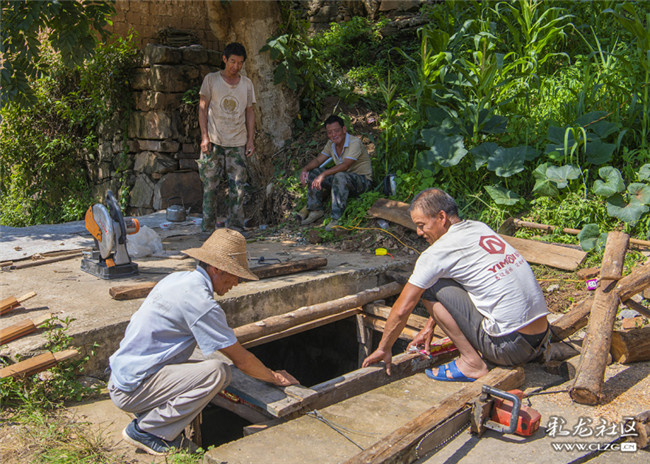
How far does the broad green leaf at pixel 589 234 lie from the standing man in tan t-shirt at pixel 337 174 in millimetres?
2429

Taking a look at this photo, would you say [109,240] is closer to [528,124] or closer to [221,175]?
[221,175]

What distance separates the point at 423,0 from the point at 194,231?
19.2 feet

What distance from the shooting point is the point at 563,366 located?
3.63m

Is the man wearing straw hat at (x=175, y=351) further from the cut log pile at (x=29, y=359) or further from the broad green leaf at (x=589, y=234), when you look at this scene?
the broad green leaf at (x=589, y=234)

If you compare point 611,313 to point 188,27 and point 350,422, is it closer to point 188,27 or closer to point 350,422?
point 350,422

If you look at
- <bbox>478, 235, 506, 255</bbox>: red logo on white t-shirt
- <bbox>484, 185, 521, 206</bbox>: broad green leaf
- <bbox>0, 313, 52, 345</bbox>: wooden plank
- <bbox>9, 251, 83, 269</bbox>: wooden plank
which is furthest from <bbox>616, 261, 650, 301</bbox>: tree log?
<bbox>9, 251, 83, 269</bbox>: wooden plank

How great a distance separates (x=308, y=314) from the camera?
14.3 feet

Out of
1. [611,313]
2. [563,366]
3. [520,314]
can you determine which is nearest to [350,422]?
[520,314]

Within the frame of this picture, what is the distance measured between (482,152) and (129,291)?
3939 millimetres

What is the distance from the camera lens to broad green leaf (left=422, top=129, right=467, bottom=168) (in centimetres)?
602

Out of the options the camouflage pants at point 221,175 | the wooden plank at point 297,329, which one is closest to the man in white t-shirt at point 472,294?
the wooden plank at point 297,329

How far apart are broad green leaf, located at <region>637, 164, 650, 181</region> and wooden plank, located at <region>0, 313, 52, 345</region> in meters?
5.22

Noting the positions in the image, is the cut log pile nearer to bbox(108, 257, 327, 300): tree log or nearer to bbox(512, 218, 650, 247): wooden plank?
bbox(108, 257, 327, 300): tree log

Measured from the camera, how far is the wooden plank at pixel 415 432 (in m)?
2.49
